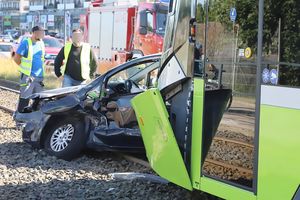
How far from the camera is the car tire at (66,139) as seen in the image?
7656 millimetres

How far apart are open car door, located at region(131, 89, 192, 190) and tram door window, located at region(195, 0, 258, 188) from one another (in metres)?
0.33

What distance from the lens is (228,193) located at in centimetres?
424

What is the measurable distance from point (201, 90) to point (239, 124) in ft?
1.79

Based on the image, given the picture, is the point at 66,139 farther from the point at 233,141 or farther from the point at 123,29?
the point at 123,29

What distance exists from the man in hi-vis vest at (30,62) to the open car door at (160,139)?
16.4 feet

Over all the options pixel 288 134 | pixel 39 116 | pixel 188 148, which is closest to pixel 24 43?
pixel 39 116

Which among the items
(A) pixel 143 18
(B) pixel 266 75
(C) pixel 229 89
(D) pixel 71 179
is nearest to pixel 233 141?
(C) pixel 229 89

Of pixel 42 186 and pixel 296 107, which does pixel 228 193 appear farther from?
pixel 42 186

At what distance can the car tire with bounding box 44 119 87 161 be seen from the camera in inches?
301

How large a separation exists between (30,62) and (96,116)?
10.2 ft

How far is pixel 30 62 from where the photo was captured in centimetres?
1015

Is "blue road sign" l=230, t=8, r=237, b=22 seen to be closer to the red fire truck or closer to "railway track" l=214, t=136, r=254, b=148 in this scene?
"railway track" l=214, t=136, r=254, b=148

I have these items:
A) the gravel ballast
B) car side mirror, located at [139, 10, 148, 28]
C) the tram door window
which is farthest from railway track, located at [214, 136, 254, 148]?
car side mirror, located at [139, 10, 148, 28]

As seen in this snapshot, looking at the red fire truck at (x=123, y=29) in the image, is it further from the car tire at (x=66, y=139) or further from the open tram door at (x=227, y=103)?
the open tram door at (x=227, y=103)
